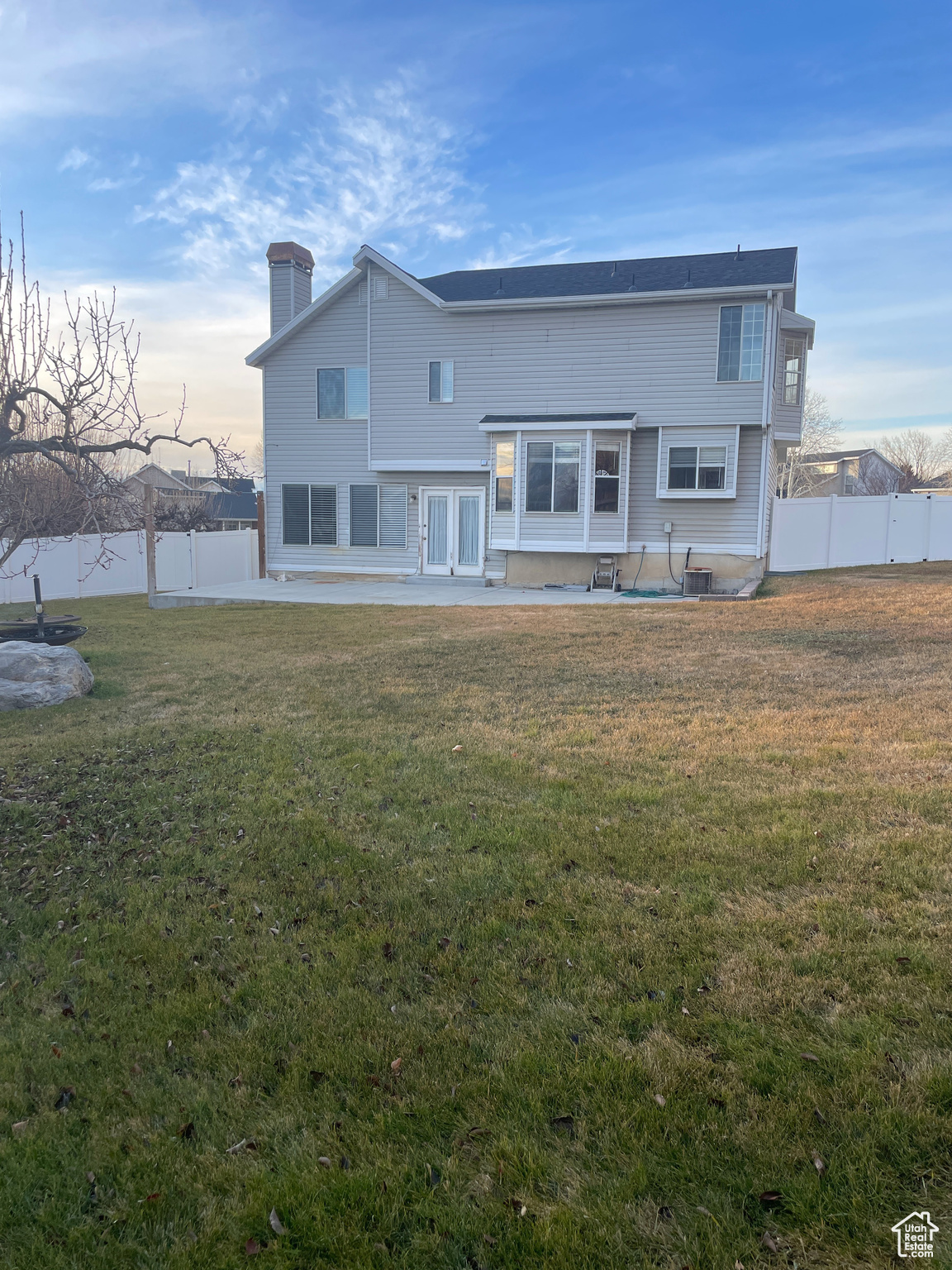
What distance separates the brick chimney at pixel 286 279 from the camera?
71.6 feet

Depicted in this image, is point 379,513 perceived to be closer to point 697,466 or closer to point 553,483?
point 553,483

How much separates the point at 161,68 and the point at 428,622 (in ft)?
25.9

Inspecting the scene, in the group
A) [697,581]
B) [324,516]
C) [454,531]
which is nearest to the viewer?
[697,581]

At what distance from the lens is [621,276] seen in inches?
770

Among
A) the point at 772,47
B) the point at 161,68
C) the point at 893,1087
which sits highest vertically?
the point at 772,47

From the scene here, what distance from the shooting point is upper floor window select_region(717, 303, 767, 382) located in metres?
17.5

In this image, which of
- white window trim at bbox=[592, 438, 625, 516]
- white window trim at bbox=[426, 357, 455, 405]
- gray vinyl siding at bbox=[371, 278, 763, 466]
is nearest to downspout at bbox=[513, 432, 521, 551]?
gray vinyl siding at bbox=[371, 278, 763, 466]

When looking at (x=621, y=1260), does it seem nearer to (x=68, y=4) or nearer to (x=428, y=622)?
(x=68, y=4)

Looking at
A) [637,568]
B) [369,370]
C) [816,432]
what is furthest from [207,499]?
[816,432]

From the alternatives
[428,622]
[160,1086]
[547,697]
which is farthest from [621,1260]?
[428,622]

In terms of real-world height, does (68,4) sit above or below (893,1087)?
above

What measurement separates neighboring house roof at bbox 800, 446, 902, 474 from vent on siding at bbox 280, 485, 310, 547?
3600 centimetres

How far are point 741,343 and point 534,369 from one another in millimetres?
4700

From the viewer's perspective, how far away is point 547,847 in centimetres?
430
